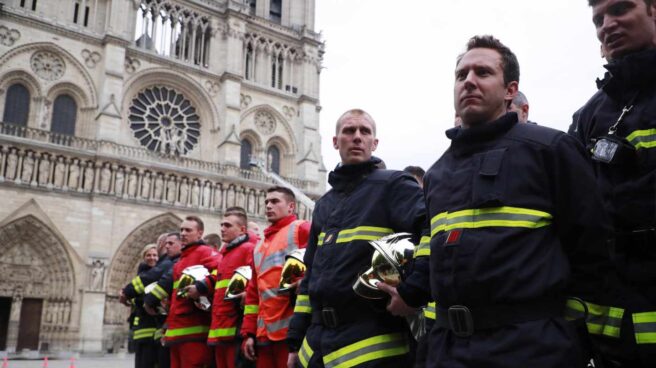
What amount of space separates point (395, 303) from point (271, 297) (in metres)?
2.10

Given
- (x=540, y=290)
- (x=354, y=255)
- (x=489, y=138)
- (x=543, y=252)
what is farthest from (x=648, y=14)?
(x=354, y=255)

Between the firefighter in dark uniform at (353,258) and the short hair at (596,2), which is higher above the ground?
the short hair at (596,2)

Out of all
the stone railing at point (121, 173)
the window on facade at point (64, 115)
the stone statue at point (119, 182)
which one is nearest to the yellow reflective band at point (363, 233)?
the stone railing at point (121, 173)

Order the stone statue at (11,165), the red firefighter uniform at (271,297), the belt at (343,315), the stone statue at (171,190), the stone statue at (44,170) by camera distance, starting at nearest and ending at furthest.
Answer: the belt at (343,315), the red firefighter uniform at (271,297), the stone statue at (11,165), the stone statue at (44,170), the stone statue at (171,190)

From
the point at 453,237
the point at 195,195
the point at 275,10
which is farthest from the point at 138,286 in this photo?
the point at 275,10

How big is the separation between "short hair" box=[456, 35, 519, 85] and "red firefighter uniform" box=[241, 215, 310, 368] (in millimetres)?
2639

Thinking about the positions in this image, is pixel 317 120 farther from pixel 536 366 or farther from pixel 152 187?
pixel 536 366

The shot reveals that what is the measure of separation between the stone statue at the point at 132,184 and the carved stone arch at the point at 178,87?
3.46 meters

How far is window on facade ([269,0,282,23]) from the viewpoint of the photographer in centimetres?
3031

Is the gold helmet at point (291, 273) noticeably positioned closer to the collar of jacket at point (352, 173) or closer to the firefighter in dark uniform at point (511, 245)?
the collar of jacket at point (352, 173)

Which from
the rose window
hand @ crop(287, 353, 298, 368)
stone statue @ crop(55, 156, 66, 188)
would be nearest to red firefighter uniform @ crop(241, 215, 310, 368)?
hand @ crop(287, 353, 298, 368)

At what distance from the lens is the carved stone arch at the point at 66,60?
21136 millimetres

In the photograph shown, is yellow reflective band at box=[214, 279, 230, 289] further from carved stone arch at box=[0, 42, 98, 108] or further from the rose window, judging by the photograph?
the rose window

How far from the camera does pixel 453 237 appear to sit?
210 centimetres
